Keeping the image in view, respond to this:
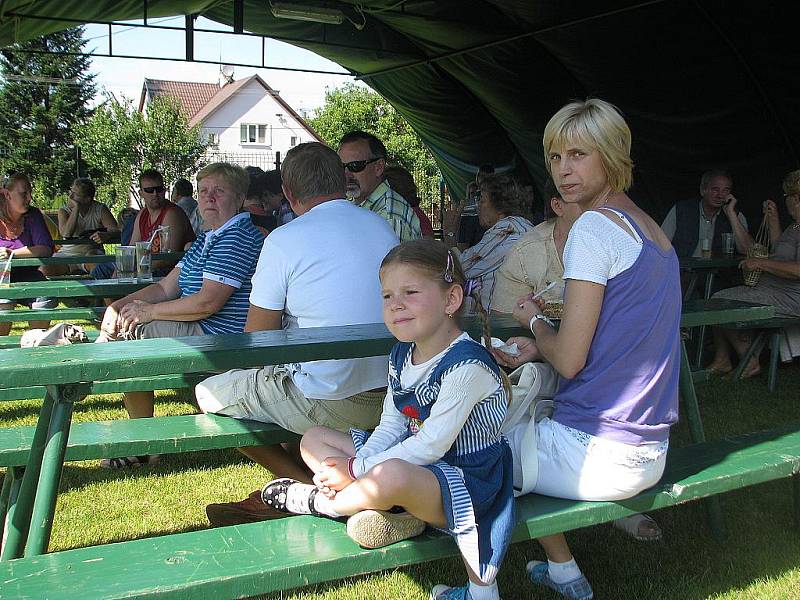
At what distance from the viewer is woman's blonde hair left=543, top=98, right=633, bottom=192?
8.10ft

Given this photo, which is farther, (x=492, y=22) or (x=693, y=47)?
(x=492, y=22)

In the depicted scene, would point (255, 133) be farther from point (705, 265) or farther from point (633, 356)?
point (633, 356)

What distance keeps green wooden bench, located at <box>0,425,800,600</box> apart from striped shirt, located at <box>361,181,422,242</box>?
285 centimetres

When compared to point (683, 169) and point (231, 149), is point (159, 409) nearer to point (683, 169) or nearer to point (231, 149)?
point (683, 169)

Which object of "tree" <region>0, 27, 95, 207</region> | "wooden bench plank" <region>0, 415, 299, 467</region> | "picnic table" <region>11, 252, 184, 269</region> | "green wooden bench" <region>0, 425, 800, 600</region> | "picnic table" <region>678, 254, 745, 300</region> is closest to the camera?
"green wooden bench" <region>0, 425, 800, 600</region>

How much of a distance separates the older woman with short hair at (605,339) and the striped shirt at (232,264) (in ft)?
6.15

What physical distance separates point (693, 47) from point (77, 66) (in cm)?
4686

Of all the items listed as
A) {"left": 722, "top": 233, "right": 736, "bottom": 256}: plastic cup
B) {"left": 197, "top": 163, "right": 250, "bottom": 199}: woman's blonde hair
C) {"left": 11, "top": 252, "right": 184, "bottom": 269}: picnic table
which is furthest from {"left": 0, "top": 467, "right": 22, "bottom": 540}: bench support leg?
{"left": 722, "top": 233, "right": 736, "bottom": 256}: plastic cup

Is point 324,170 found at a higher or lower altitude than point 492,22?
lower

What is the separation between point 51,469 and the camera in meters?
2.37

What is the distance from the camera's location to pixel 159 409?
18.6ft

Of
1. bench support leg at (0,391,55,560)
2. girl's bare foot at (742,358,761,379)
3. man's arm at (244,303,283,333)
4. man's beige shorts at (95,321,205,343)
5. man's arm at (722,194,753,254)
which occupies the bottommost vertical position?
girl's bare foot at (742,358,761,379)

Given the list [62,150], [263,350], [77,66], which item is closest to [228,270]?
[263,350]

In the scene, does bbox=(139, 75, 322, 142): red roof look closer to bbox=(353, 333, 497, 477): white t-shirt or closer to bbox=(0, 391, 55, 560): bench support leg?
bbox=(0, 391, 55, 560): bench support leg
